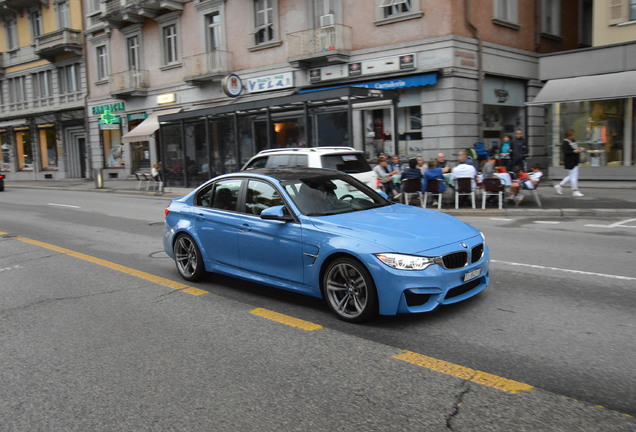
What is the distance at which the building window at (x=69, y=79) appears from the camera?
37125 mm

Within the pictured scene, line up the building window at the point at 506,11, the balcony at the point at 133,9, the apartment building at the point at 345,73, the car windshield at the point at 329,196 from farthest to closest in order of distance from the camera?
1. the balcony at the point at 133,9
2. the building window at the point at 506,11
3. the apartment building at the point at 345,73
4. the car windshield at the point at 329,196

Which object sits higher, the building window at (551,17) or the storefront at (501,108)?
the building window at (551,17)

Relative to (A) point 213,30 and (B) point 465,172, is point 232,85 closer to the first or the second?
(A) point 213,30

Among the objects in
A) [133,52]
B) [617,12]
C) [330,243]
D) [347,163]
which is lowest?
[330,243]

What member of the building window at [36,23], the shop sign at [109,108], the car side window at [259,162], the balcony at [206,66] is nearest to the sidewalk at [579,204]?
the car side window at [259,162]

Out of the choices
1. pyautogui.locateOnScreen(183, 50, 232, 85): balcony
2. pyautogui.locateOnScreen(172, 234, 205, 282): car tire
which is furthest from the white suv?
pyautogui.locateOnScreen(183, 50, 232, 85): balcony

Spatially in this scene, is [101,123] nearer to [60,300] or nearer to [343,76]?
[343,76]

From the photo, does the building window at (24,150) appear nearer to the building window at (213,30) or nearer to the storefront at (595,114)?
the building window at (213,30)

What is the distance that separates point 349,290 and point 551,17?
23090mm

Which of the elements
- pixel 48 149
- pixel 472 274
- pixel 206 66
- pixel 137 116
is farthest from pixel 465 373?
pixel 48 149

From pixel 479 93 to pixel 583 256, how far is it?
12.7 metres

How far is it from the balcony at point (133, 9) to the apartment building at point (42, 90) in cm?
508

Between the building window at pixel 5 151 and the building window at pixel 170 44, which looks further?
the building window at pixel 5 151

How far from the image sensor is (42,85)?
40.0 metres
